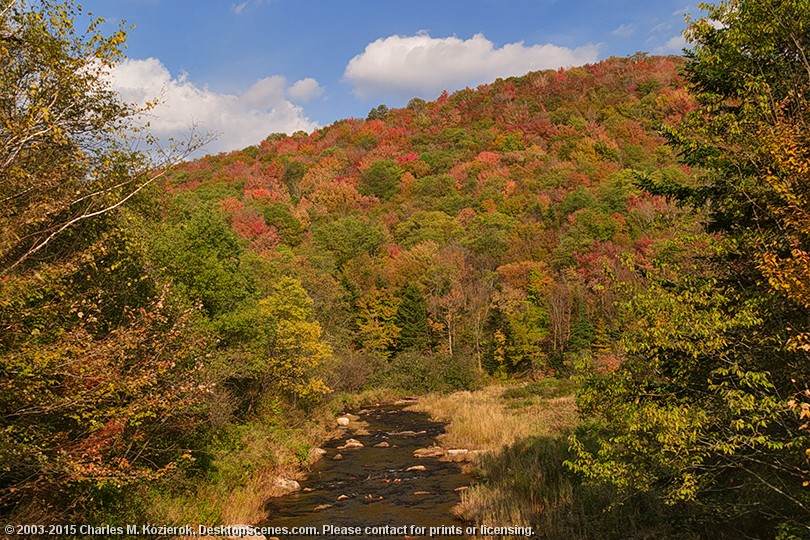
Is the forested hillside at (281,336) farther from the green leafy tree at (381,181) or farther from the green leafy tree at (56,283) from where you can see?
the green leafy tree at (381,181)

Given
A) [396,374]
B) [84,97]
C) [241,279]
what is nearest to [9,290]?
[84,97]

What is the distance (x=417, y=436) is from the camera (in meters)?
24.7

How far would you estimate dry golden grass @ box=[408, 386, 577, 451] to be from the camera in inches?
792

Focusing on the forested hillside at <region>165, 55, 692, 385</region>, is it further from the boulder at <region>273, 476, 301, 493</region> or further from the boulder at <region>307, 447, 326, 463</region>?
the boulder at <region>307, 447, 326, 463</region>

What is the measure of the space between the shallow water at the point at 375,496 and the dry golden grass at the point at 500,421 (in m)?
1.73

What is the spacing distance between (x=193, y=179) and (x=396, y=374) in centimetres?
6079

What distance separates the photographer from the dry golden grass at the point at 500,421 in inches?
792

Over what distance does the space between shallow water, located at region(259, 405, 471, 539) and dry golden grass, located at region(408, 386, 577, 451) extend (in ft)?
5.68

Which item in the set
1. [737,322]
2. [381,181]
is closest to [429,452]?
[737,322]

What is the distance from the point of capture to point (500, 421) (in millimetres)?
22641

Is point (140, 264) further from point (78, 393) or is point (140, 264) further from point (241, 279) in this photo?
point (241, 279)

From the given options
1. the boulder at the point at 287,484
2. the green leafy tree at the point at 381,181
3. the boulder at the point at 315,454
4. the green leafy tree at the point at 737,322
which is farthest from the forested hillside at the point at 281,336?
the green leafy tree at the point at 381,181

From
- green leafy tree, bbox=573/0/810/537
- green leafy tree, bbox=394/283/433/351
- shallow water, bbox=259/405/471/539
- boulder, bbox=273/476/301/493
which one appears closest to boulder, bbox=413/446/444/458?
shallow water, bbox=259/405/471/539

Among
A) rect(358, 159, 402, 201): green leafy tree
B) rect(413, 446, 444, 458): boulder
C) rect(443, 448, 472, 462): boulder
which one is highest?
rect(358, 159, 402, 201): green leafy tree
